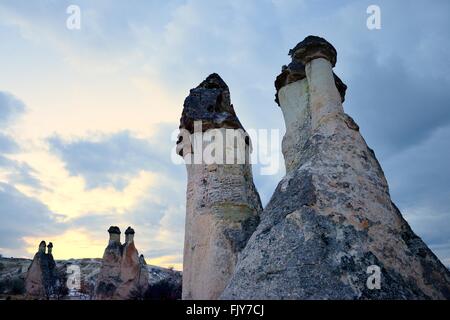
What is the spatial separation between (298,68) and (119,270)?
56.3 feet

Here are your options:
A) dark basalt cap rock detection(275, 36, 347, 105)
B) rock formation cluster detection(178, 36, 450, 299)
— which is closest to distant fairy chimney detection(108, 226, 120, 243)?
rock formation cluster detection(178, 36, 450, 299)

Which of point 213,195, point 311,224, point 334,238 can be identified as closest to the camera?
point 334,238

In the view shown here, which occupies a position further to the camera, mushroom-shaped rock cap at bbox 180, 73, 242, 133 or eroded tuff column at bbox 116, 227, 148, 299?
eroded tuff column at bbox 116, 227, 148, 299

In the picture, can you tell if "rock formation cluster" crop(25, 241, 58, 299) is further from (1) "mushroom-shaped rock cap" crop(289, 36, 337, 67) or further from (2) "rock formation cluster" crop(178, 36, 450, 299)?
(1) "mushroom-shaped rock cap" crop(289, 36, 337, 67)

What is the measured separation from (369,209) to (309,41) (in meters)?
2.49

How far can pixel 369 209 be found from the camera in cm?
341

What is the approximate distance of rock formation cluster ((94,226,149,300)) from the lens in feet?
62.2

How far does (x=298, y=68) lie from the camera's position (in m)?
5.42

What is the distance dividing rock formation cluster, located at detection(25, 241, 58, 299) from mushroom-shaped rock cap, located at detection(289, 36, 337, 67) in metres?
21.3

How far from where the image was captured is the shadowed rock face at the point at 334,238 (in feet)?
9.38


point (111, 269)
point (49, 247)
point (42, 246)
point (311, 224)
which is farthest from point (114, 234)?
point (311, 224)

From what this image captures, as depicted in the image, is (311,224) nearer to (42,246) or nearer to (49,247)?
(42,246)
